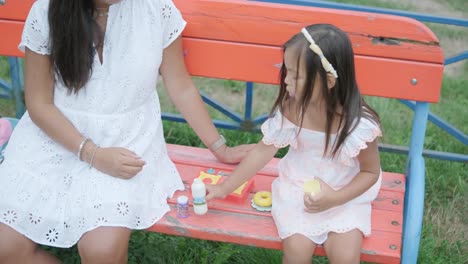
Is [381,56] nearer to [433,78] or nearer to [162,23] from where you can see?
[433,78]

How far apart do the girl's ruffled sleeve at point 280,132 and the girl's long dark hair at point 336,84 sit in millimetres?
38

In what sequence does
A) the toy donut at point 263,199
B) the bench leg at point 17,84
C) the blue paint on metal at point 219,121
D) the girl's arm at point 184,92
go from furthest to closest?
the blue paint on metal at point 219,121
the bench leg at point 17,84
the girl's arm at point 184,92
the toy donut at point 263,199

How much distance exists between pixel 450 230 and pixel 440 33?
107 inches

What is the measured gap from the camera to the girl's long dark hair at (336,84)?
7.39ft

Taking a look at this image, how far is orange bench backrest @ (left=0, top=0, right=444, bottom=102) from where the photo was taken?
2.68 m

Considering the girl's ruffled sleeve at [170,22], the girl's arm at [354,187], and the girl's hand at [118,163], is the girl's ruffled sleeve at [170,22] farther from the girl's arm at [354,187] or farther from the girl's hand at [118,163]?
the girl's arm at [354,187]

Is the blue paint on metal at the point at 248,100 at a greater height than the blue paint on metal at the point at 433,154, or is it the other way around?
the blue paint on metal at the point at 248,100

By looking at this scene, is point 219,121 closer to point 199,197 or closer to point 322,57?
point 199,197

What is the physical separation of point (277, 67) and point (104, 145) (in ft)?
2.36

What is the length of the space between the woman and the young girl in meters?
0.31

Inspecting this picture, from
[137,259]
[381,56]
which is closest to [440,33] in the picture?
[381,56]

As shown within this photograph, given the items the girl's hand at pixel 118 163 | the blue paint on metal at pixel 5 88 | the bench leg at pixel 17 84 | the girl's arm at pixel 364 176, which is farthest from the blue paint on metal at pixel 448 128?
the blue paint on metal at pixel 5 88

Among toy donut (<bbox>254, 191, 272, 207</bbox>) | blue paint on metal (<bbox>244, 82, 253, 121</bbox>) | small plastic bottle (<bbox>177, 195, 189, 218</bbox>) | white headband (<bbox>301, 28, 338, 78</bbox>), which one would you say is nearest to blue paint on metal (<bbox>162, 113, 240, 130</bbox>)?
blue paint on metal (<bbox>244, 82, 253, 121</bbox>)

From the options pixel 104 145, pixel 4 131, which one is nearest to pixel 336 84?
pixel 104 145
